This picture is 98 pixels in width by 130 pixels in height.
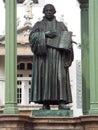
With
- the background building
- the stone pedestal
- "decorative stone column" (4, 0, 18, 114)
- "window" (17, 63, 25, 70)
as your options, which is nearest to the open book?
"decorative stone column" (4, 0, 18, 114)

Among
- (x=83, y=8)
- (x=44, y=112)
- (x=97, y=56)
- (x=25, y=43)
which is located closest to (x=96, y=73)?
(x=97, y=56)

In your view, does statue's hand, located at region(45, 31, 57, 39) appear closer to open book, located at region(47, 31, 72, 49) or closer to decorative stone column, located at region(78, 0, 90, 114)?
open book, located at region(47, 31, 72, 49)

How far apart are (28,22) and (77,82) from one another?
534cm

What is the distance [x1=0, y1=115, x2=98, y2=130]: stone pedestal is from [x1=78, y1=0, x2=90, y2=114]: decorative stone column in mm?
2116

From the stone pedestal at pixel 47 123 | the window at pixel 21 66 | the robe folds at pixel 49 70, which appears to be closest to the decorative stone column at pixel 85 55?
the robe folds at pixel 49 70

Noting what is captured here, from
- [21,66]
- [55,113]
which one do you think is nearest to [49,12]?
[55,113]

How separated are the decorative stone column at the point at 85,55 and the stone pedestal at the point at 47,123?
6.94 ft

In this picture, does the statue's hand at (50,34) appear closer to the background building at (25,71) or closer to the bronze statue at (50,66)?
the bronze statue at (50,66)

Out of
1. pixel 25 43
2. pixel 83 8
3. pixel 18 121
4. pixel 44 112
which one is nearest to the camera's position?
pixel 18 121

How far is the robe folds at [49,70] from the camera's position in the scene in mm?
20109

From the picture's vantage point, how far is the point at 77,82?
51.1 m

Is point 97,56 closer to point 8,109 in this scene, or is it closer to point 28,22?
point 8,109

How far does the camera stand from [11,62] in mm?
19703

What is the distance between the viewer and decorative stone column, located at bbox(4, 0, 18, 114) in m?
19.4
